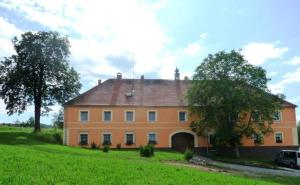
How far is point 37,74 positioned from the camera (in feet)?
157

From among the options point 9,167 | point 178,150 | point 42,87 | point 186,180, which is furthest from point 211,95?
point 9,167

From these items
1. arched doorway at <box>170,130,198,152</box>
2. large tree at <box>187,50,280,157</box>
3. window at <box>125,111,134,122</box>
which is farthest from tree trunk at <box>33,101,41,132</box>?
large tree at <box>187,50,280,157</box>

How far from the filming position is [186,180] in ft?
42.5

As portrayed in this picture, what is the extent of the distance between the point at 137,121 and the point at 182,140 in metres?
6.01

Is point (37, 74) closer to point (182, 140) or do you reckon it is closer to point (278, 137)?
point (182, 140)

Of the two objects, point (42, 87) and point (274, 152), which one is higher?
point (42, 87)

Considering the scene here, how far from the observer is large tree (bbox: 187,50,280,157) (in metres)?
38.7

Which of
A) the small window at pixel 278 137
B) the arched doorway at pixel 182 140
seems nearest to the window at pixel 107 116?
the arched doorway at pixel 182 140

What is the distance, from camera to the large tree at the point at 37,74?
A: 4694 cm

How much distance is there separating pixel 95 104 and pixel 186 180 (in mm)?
32280

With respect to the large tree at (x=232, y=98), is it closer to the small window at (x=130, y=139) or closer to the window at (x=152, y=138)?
the window at (x=152, y=138)

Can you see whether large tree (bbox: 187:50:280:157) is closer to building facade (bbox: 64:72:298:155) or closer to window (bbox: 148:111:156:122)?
building facade (bbox: 64:72:298:155)

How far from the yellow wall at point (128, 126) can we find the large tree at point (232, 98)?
5024 mm

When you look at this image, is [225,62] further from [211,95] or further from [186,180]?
[186,180]
